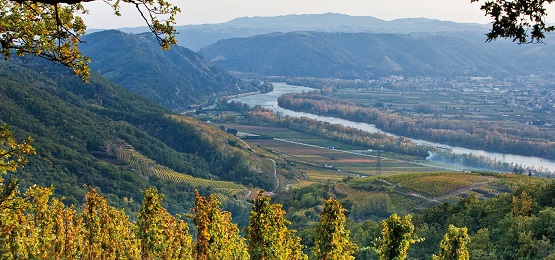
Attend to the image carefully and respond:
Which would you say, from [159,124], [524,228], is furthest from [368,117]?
[524,228]

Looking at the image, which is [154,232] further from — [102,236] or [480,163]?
[480,163]

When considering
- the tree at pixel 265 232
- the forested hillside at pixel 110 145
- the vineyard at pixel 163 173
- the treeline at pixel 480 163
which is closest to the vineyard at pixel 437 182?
the vineyard at pixel 163 173

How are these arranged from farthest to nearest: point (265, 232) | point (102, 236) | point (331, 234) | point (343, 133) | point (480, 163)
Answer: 1. point (343, 133)
2. point (480, 163)
3. point (331, 234)
4. point (265, 232)
5. point (102, 236)

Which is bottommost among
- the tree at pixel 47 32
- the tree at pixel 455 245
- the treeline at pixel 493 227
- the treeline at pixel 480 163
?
the treeline at pixel 480 163

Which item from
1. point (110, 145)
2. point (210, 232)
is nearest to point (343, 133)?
point (110, 145)

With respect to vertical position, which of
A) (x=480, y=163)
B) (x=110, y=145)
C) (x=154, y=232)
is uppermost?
(x=154, y=232)

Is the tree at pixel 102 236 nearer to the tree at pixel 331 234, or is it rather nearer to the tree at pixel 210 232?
the tree at pixel 210 232
